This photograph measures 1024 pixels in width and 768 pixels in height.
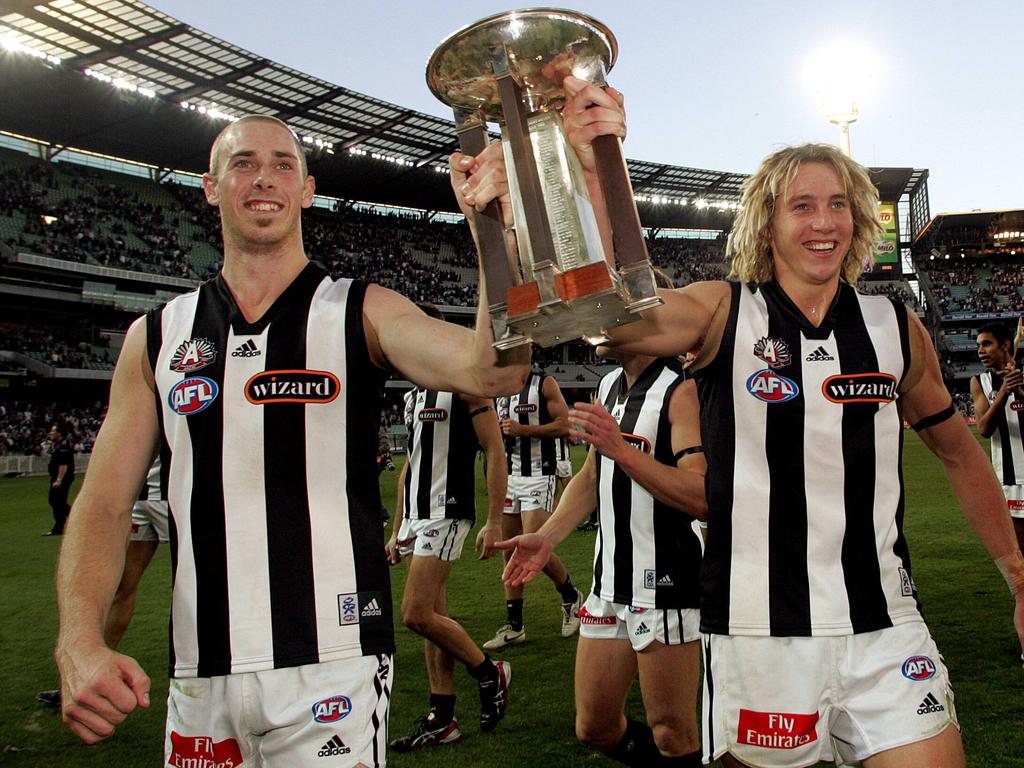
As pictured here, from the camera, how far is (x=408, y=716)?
5066mm

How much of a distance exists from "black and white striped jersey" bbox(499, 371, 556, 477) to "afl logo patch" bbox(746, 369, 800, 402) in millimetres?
5955

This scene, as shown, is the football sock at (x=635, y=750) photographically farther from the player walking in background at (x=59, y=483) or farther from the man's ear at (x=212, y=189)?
the player walking in background at (x=59, y=483)

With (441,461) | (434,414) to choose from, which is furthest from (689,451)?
(434,414)

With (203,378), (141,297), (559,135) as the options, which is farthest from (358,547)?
(141,297)

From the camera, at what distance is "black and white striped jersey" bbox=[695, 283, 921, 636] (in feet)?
7.98

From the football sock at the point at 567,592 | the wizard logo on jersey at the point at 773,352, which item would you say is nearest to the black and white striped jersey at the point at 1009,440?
the football sock at the point at 567,592

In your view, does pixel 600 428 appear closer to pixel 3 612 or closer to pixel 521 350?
pixel 521 350

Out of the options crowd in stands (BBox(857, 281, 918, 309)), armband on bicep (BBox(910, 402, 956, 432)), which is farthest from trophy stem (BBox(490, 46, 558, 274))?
crowd in stands (BBox(857, 281, 918, 309))

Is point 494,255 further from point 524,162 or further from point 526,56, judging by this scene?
point 526,56

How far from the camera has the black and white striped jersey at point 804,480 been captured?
243 cm

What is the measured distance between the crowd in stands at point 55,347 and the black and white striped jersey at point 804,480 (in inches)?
1456

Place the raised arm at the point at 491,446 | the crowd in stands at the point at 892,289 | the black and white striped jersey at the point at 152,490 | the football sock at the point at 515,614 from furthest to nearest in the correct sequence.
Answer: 1. the crowd in stands at the point at 892,289
2. the football sock at the point at 515,614
3. the black and white striped jersey at the point at 152,490
4. the raised arm at the point at 491,446

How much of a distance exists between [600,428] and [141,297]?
39.7 meters

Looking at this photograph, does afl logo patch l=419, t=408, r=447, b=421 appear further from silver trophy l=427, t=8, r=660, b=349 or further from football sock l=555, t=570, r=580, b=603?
silver trophy l=427, t=8, r=660, b=349
